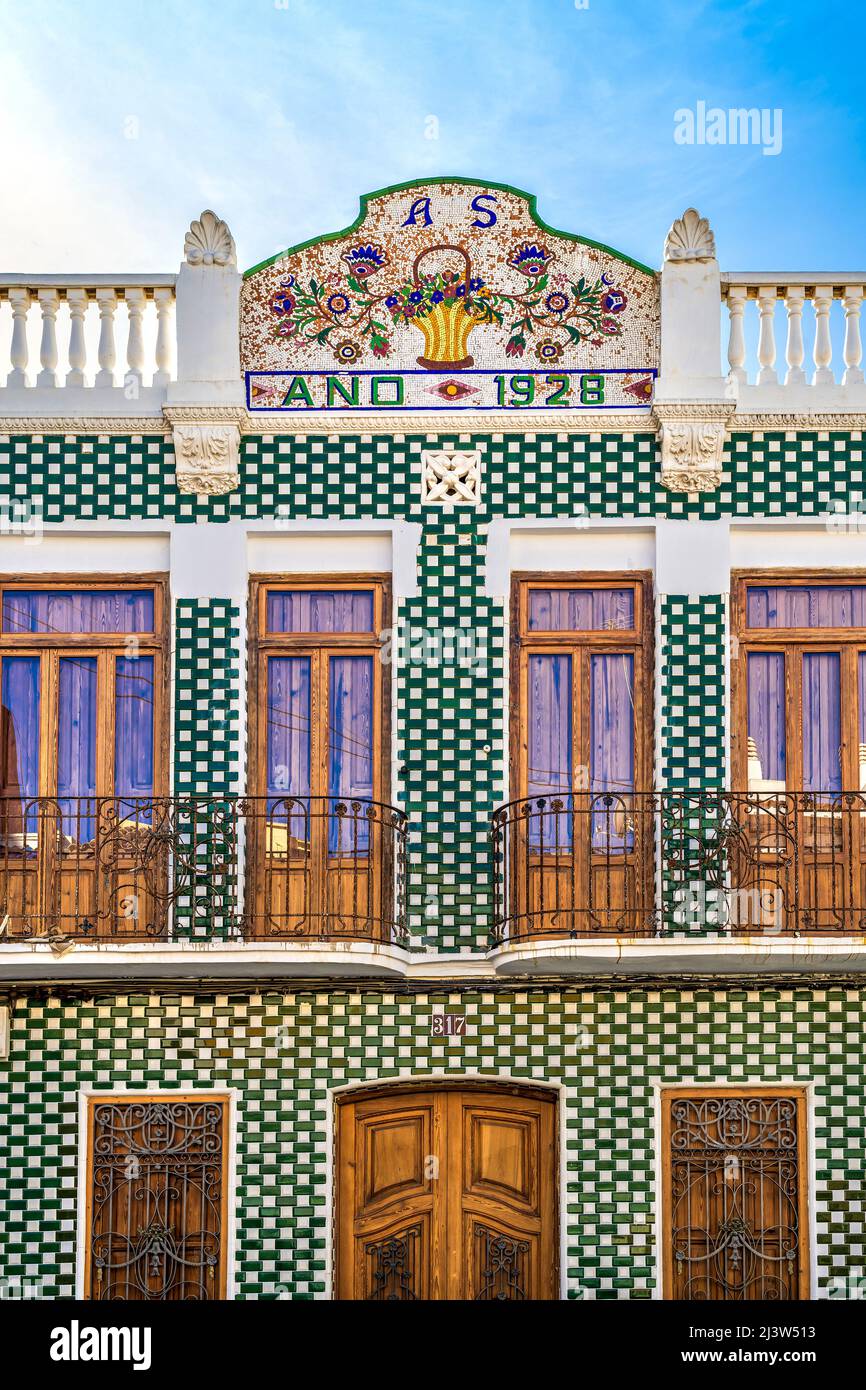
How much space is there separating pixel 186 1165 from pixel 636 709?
14.6ft

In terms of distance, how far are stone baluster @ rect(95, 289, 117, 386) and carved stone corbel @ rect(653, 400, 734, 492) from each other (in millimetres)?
3976

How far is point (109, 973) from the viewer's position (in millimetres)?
Answer: 13016

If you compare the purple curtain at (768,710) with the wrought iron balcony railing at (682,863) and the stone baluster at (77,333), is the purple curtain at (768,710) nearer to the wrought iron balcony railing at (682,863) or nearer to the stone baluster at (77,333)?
the wrought iron balcony railing at (682,863)

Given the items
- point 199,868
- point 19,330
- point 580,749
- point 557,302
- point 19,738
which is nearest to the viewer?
point 199,868

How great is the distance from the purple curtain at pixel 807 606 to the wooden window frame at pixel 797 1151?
3287 mm

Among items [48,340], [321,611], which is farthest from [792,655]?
[48,340]

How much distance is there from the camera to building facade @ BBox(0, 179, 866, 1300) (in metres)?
13.3

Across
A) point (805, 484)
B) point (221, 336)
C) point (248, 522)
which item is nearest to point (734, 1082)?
point (805, 484)

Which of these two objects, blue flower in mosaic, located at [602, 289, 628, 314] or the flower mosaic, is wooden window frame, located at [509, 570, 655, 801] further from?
blue flower in mosaic, located at [602, 289, 628, 314]

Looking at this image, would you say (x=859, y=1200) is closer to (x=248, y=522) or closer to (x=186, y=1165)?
(x=186, y=1165)

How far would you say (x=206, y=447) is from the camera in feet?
46.0

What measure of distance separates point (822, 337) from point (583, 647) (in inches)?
113

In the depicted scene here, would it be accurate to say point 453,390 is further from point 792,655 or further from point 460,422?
point 792,655

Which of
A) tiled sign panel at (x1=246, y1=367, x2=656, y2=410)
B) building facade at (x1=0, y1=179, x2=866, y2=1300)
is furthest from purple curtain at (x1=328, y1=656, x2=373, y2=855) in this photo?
tiled sign panel at (x1=246, y1=367, x2=656, y2=410)
